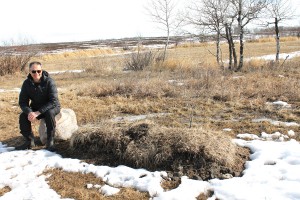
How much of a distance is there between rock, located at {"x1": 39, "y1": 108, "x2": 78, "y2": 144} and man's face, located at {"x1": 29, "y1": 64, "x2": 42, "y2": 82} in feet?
2.53

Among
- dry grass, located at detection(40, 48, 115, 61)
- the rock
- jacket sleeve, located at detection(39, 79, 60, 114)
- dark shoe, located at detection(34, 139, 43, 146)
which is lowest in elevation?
dark shoe, located at detection(34, 139, 43, 146)

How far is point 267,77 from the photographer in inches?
476

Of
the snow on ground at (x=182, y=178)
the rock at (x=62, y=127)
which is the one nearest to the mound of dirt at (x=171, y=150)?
the snow on ground at (x=182, y=178)

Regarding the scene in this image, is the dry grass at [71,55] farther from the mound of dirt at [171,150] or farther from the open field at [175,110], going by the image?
the mound of dirt at [171,150]

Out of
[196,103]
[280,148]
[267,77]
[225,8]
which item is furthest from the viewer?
[225,8]

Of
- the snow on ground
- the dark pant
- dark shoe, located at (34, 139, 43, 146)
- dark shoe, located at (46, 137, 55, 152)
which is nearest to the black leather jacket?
the dark pant

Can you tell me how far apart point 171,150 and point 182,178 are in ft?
1.66

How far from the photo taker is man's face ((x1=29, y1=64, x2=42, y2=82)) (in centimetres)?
556

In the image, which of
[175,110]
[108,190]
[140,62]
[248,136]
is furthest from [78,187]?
[140,62]

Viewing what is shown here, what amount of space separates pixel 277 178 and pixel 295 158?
27.6 inches

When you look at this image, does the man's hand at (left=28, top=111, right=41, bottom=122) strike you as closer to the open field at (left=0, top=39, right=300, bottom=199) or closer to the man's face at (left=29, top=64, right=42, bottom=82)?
the man's face at (left=29, top=64, right=42, bottom=82)

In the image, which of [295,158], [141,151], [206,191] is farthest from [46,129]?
[295,158]

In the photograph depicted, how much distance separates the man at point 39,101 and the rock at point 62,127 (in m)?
0.19

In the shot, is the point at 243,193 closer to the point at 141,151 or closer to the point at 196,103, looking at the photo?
the point at 141,151
